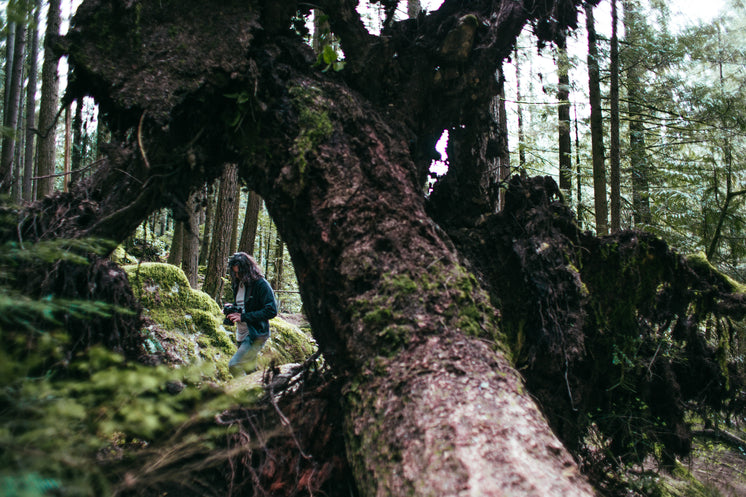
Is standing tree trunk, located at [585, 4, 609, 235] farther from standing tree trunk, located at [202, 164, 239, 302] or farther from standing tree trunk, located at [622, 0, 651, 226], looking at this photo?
standing tree trunk, located at [202, 164, 239, 302]

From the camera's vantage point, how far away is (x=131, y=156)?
331cm

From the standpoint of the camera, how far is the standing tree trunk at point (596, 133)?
316 inches

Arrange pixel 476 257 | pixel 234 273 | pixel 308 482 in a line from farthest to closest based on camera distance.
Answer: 1. pixel 234 273
2. pixel 476 257
3. pixel 308 482

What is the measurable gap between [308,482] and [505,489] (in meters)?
1.38

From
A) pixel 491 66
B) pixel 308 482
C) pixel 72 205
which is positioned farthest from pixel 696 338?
pixel 72 205

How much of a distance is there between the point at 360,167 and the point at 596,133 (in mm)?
6636

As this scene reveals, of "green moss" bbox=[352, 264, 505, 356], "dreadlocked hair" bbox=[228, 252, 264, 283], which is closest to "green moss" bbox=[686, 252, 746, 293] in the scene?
"green moss" bbox=[352, 264, 505, 356]

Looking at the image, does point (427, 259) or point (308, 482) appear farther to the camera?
point (427, 259)

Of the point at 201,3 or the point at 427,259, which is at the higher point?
the point at 201,3

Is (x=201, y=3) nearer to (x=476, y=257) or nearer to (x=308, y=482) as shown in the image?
(x=476, y=257)

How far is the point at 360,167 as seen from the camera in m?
3.31

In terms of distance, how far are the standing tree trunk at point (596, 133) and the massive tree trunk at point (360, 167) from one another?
4361mm

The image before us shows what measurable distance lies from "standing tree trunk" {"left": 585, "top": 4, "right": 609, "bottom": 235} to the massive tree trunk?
436 cm

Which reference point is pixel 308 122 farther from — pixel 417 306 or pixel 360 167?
pixel 417 306
